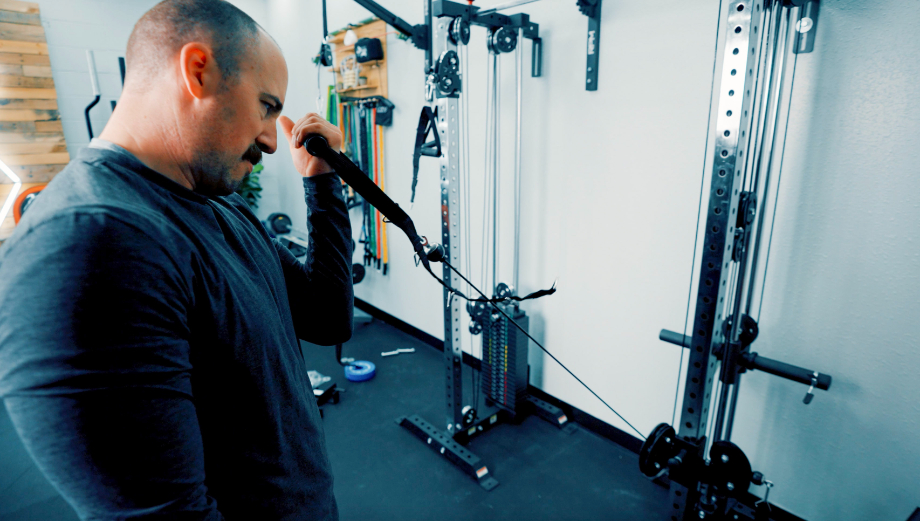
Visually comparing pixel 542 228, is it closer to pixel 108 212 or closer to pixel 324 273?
pixel 324 273

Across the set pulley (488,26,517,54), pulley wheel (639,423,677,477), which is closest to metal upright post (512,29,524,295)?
pulley (488,26,517,54)

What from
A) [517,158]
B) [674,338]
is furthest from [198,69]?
[517,158]

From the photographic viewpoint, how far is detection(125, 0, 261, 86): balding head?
595 mm

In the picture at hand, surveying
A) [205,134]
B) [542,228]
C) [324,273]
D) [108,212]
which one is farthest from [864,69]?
[108,212]

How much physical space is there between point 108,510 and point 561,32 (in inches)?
89.8

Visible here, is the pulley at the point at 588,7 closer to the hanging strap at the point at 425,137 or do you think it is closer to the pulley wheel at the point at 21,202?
the hanging strap at the point at 425,137

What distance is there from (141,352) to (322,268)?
51 centimetres

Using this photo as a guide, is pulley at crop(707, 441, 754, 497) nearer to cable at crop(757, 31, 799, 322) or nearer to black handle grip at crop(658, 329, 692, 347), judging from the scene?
black handle grip at crop(658, 329, 692, 347)

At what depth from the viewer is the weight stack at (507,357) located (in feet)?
7.97

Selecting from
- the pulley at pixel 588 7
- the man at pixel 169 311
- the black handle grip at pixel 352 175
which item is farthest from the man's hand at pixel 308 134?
the pulley at pixel 588 7

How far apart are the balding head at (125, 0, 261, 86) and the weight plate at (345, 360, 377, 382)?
249cm

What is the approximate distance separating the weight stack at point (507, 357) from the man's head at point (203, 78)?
74.0 inches

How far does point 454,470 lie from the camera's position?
214cm

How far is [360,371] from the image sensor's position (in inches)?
115
